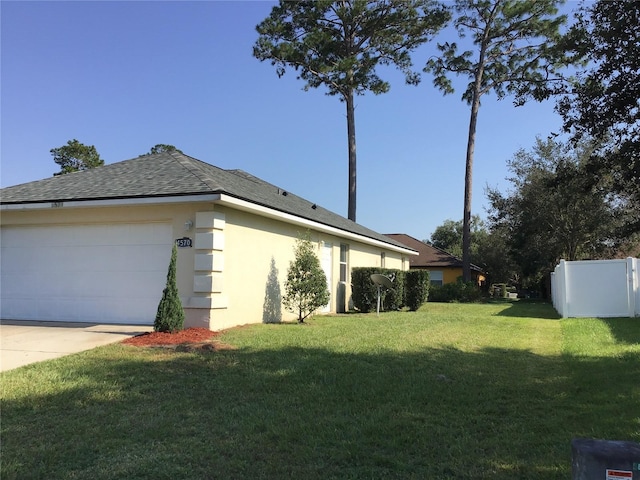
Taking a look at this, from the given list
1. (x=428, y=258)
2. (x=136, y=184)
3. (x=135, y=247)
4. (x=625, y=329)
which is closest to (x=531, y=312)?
(x=625, y=329)

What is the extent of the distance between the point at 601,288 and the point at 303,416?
42.3ft

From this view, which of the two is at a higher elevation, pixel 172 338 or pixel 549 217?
pixel 549 217

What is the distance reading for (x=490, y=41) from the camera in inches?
1160

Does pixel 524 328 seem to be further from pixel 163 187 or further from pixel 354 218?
pixel 354 218

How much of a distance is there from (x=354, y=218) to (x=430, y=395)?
22920 mm

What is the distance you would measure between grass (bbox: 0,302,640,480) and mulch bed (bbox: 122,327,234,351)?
0.40 metres

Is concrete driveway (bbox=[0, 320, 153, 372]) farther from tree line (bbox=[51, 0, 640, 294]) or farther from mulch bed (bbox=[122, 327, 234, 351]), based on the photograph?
tree line (bbox=[51, 0, 640, 294])

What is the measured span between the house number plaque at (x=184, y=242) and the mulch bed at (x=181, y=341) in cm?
182

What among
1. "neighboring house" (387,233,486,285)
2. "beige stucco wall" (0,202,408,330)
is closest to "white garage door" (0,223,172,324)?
"beige stucco wall" (0,202,408,330)

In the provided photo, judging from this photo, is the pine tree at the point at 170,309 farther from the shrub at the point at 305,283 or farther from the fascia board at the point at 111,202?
the shrub at the point at 305,283

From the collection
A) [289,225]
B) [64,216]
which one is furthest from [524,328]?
[64,216]

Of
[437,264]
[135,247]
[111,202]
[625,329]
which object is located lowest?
[625,329]

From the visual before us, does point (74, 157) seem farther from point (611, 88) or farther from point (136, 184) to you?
point (611, 88)

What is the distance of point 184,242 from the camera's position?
10164mm
